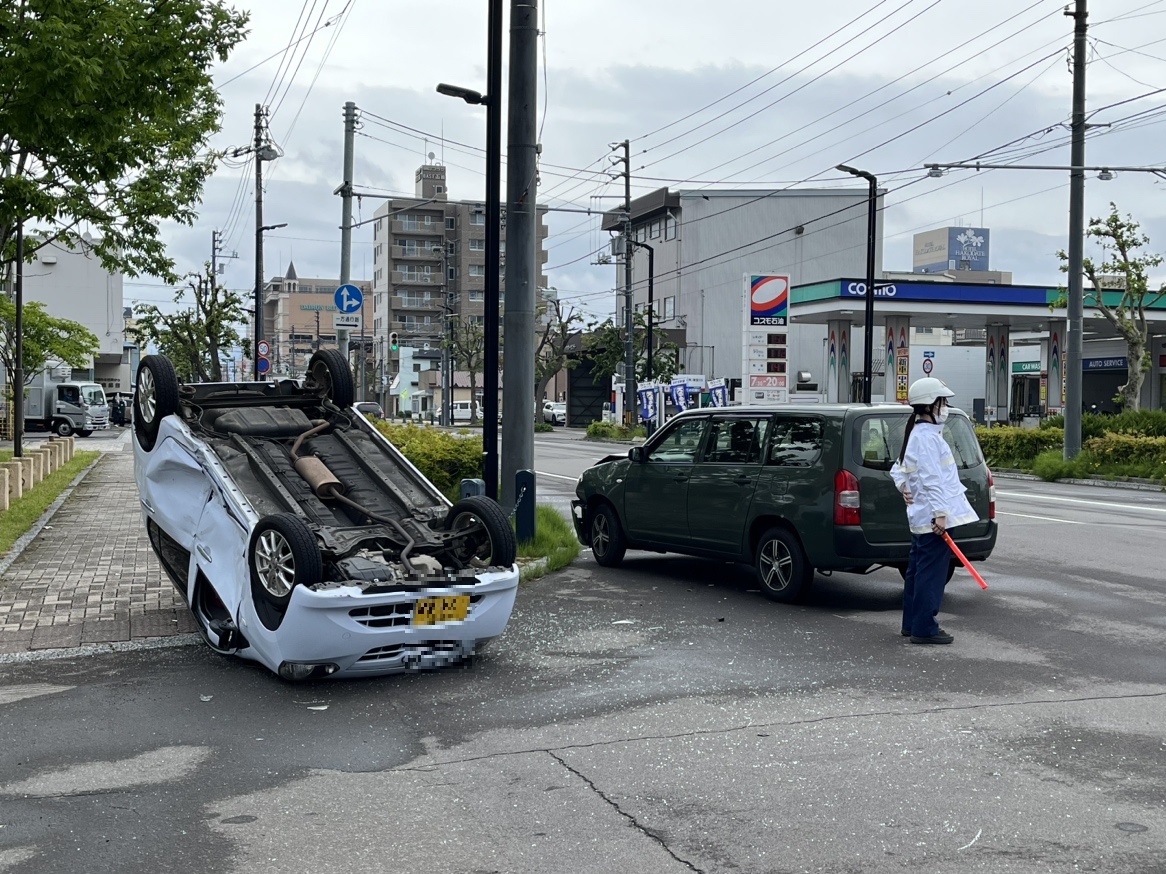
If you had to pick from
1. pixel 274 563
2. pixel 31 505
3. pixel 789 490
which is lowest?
pixel 31 505

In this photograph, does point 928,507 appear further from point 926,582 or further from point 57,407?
point 57,407

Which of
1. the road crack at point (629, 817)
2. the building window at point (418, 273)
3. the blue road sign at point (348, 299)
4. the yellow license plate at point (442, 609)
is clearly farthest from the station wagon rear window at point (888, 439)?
the building window at point (418, 273)

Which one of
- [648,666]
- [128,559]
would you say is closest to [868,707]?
[648,666]

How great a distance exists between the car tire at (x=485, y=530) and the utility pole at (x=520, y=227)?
14.2 ft

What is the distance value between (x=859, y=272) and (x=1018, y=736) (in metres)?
69.2

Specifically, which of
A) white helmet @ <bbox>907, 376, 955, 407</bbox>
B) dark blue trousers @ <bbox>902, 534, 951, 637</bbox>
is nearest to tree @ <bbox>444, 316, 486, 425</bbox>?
white helmet @ <bbox>907, 376, 955, 407</bbox>

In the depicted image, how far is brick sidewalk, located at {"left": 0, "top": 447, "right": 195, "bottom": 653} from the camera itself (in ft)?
29.1

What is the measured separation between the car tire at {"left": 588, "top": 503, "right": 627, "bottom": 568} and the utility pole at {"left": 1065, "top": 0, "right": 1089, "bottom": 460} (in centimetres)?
1811

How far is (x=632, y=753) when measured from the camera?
5.87 m

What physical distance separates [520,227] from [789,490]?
14.2 feet

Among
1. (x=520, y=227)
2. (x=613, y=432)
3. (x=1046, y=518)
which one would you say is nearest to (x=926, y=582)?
(x=520, y=227)

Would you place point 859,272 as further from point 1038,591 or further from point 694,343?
point 1038,591

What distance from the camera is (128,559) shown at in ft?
41.0

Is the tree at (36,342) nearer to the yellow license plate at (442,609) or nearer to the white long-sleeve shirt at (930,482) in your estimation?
the yellow license plate at (442,609)
